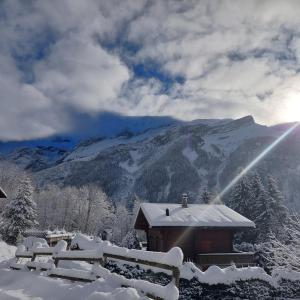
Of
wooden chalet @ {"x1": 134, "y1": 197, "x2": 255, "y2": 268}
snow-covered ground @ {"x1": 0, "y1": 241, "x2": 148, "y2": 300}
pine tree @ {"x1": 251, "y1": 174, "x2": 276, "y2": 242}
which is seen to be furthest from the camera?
A: pine tree @ {"x1": 251, "y1": 174, "x2": 276, "y2": 242}

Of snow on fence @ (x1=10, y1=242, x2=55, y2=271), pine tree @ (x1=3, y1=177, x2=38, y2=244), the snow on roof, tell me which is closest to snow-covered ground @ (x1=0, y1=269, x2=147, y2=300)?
snow on fence @ (x1=10, y1=242, x2=55, y2=271)

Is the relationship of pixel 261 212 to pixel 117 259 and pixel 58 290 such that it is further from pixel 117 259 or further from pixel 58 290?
pixel 58 290

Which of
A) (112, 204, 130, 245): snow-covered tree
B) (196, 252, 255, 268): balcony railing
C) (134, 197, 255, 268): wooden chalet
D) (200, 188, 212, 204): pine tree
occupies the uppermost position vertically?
(200, 188, 212, 204): pine tree

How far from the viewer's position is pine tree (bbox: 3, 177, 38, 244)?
46.3 meters

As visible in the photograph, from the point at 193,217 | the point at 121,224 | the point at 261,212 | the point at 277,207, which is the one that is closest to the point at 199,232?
the point at 193,217

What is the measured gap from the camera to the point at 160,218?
27.4m

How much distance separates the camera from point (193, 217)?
2836 cm

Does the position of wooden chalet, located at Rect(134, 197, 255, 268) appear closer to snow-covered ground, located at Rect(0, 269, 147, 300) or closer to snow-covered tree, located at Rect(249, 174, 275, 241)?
snow-covered ground, located at Rect(0, 269, 147, 300)

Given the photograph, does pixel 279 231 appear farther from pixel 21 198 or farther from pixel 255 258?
pixel 21 198

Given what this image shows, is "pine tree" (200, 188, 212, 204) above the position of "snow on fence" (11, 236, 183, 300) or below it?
above

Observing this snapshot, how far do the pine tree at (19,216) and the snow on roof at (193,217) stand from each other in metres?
23.2

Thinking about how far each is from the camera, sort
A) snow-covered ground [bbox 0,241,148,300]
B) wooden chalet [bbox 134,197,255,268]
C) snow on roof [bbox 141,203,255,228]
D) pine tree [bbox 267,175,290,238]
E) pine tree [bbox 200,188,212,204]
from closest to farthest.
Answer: snow-covered ground [bbox 0,241,148,300] < wooden chalet [bbox 134,197,255,268] < snow on roof [bbox 141,203,255,228] < pine tree [bbox 267,175,290,238] < pine tree [bbox 200,188,212,204]

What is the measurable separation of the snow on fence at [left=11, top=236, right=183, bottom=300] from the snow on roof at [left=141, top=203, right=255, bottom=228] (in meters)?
13.2

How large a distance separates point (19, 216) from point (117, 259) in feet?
131
